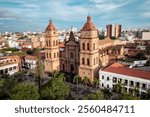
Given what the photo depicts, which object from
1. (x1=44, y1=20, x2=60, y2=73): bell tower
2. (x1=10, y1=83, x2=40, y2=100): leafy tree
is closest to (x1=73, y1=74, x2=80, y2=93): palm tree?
(x1=44, y1=20, x2=60, y2=73): bell tower

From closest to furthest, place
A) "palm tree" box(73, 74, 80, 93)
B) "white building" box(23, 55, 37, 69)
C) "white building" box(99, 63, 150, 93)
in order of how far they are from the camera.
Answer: "white building" box(99, 63, 150, 93) → "palm tree" box(73, 74, 80, 93) → "white building" box(23, 55, 37, 69)

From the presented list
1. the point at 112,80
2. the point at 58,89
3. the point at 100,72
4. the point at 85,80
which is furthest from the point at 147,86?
the point at 58,89

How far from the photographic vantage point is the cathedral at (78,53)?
13781mm

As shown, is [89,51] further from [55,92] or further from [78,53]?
[55,92]

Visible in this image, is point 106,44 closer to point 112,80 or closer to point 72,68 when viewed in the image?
point 72,68

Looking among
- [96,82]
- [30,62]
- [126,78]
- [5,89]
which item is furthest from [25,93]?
[30,62]

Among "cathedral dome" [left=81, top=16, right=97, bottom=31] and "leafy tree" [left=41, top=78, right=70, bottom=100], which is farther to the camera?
"cathedral dome" [left=81, top=16, right=97, bottom=31]

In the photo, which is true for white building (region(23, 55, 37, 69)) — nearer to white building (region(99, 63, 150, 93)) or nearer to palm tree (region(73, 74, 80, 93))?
palm tree (region(73, 74, 80, 93))

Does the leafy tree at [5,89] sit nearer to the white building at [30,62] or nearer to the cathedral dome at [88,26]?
the cathedral dome at [88,26]

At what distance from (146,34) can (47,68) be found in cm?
3148

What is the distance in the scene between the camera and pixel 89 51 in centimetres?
1384

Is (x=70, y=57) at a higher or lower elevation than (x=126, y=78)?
higher

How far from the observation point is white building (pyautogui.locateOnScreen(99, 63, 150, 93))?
11.3 meters

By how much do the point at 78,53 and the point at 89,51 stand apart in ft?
7.23
